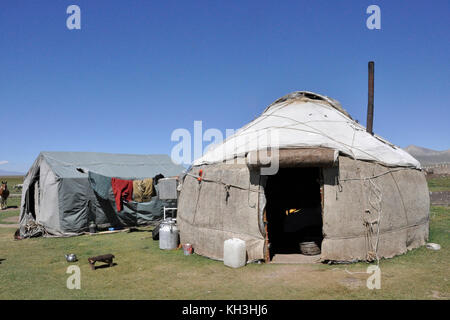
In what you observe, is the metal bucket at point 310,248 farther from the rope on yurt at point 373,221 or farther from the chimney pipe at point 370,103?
the chimney pipe at point 370,103

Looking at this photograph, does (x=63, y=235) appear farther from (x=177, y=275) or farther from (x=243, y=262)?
(x=243, y=262)

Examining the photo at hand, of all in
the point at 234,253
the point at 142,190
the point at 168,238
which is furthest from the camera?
the point at 142,190

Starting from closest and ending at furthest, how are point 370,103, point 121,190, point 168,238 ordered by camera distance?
point 168,238 → point 370,103 → point 121,190

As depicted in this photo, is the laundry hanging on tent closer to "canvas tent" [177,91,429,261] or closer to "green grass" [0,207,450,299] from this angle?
"canvas tent" [177,91,429,261]

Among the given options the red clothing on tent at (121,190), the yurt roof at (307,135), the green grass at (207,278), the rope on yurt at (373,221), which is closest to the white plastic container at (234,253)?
the green grass at (207,278)

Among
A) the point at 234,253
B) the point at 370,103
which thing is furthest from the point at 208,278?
the point at 370,103

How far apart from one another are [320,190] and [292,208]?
2.87 metres

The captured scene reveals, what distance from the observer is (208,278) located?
6.29 meters

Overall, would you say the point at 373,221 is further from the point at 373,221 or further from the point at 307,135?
the point at 307,135

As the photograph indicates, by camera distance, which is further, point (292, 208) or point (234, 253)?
point (292, 208)

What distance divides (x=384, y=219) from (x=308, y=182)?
3635 mm

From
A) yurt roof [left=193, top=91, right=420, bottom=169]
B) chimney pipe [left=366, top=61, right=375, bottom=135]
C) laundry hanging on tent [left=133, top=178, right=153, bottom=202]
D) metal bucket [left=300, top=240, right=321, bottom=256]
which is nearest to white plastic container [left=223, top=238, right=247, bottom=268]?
metal bucket [left=300, top=240, right=321, bottom=256]
